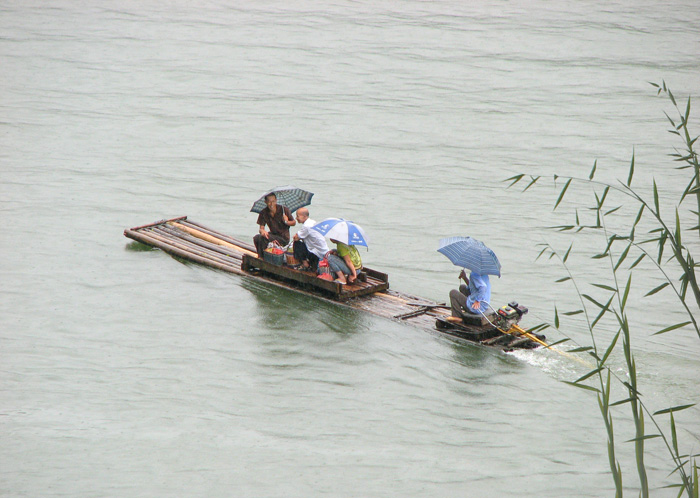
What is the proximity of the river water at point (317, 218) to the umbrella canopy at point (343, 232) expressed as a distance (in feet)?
2.92

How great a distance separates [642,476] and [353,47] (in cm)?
2065

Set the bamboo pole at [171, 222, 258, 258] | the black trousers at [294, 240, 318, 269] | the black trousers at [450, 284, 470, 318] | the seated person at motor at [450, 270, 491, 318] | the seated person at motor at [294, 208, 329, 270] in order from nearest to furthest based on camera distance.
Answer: the seated person at motor at [450, 270, 491, 318], the black trousers at [450, 284, 470, 318], the seated person at motor at [294, 208, 329, 270], the black trousers at [294, 240, 318, 269], the bamboo pole at [171, 222, 258, 258]

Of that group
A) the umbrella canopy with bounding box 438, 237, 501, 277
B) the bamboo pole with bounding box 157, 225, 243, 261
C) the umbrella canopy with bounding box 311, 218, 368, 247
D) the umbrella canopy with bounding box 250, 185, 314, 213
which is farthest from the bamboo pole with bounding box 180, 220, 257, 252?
the umbrella canopy with bounding box 438, 237, 501, 277

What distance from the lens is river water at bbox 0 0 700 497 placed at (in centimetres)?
845

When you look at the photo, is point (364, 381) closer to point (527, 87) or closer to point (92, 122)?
point (92, 122)

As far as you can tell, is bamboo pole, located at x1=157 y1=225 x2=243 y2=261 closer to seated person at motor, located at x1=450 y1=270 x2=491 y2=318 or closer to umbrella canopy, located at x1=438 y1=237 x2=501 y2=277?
seated person at motor, located at x1=450 y1=270 x2=491 y2=318

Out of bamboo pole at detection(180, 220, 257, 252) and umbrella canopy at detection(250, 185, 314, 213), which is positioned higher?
umbrella canopy at detection(250, 185, 314, 213)

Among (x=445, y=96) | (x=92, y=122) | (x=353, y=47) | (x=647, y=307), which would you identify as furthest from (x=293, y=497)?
(x=353, y=47)

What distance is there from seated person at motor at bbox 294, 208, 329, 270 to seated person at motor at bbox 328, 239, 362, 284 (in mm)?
148

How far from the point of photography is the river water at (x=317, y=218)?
8453 mm

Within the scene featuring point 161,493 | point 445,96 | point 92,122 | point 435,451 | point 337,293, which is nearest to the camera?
point 161,493

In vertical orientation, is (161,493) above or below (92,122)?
below

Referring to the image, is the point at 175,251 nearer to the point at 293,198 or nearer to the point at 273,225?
the point at 273,225

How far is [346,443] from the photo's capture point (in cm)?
859
